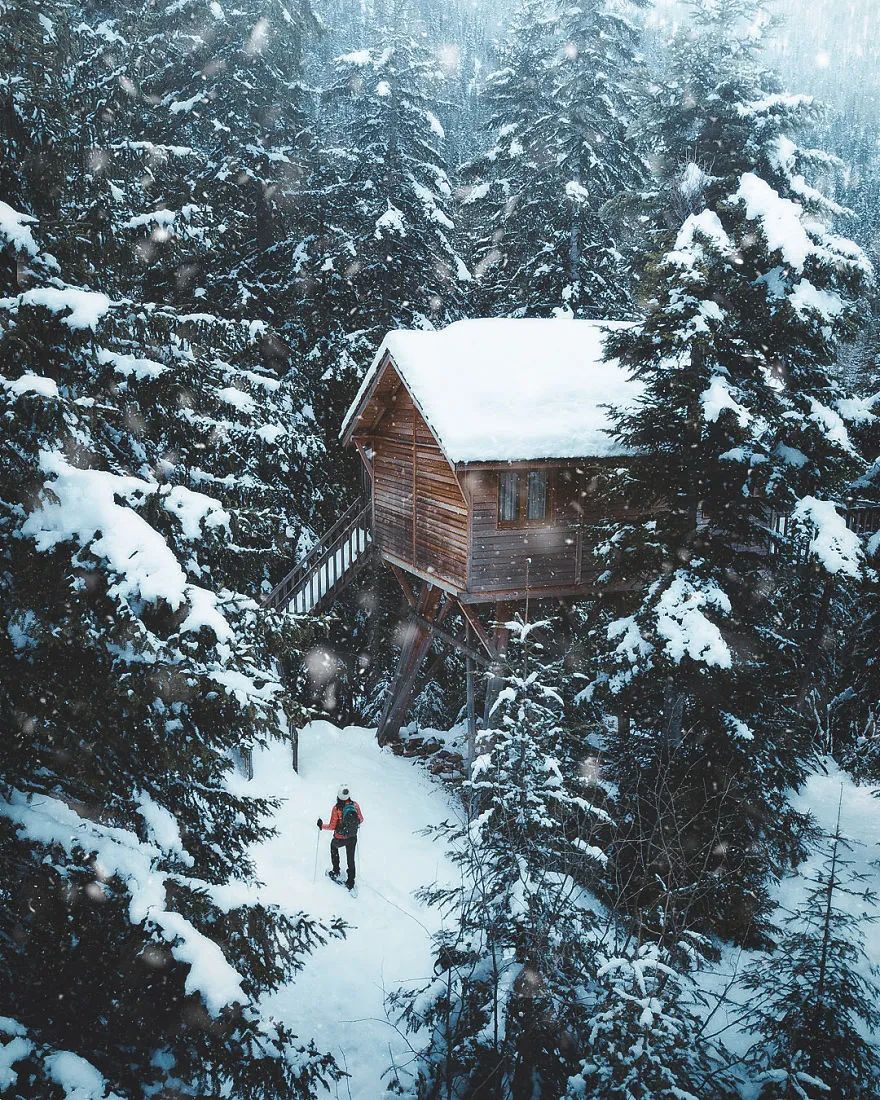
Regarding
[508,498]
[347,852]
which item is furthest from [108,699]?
[508,498]

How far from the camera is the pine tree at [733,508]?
10.5 metres

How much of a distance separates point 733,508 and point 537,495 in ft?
13.4

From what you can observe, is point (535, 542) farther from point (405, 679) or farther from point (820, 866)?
point (820, 866)

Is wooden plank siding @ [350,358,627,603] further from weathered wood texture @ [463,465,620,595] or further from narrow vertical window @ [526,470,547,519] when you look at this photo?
narrow vertical window @ [526,470,547,519]

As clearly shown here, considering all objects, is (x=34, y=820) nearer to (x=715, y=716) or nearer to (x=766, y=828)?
(x=715, y=716)

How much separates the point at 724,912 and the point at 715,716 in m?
3.23

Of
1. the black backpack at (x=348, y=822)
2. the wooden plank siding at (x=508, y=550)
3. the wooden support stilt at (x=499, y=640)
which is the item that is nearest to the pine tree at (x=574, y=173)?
the wooden plank siding at (x=508, y=550)

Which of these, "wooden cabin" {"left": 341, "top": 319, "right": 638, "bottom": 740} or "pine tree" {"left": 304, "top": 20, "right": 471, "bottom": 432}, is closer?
"wooden cabin" {"left": 341, "top": 319, "right": 638, "bottom": 740}

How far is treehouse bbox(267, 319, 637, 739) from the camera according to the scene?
1312 centimetres

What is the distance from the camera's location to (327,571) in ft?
61.6

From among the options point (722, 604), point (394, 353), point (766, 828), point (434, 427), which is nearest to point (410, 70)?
point (394, 353)

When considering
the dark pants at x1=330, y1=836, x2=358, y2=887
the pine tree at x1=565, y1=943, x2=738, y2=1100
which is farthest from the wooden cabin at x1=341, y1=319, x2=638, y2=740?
the pine tree at x1=565, y1=943, x2=738, y2=1100

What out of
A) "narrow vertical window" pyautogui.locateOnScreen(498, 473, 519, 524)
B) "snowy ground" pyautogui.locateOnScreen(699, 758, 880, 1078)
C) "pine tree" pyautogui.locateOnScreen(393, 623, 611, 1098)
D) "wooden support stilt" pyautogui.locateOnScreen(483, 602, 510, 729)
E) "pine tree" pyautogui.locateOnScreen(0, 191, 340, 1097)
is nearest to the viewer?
"pine tree" pyautogui.locateOnScreen(0, 191, 340, 1097)

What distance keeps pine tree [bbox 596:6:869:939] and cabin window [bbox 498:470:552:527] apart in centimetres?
276
